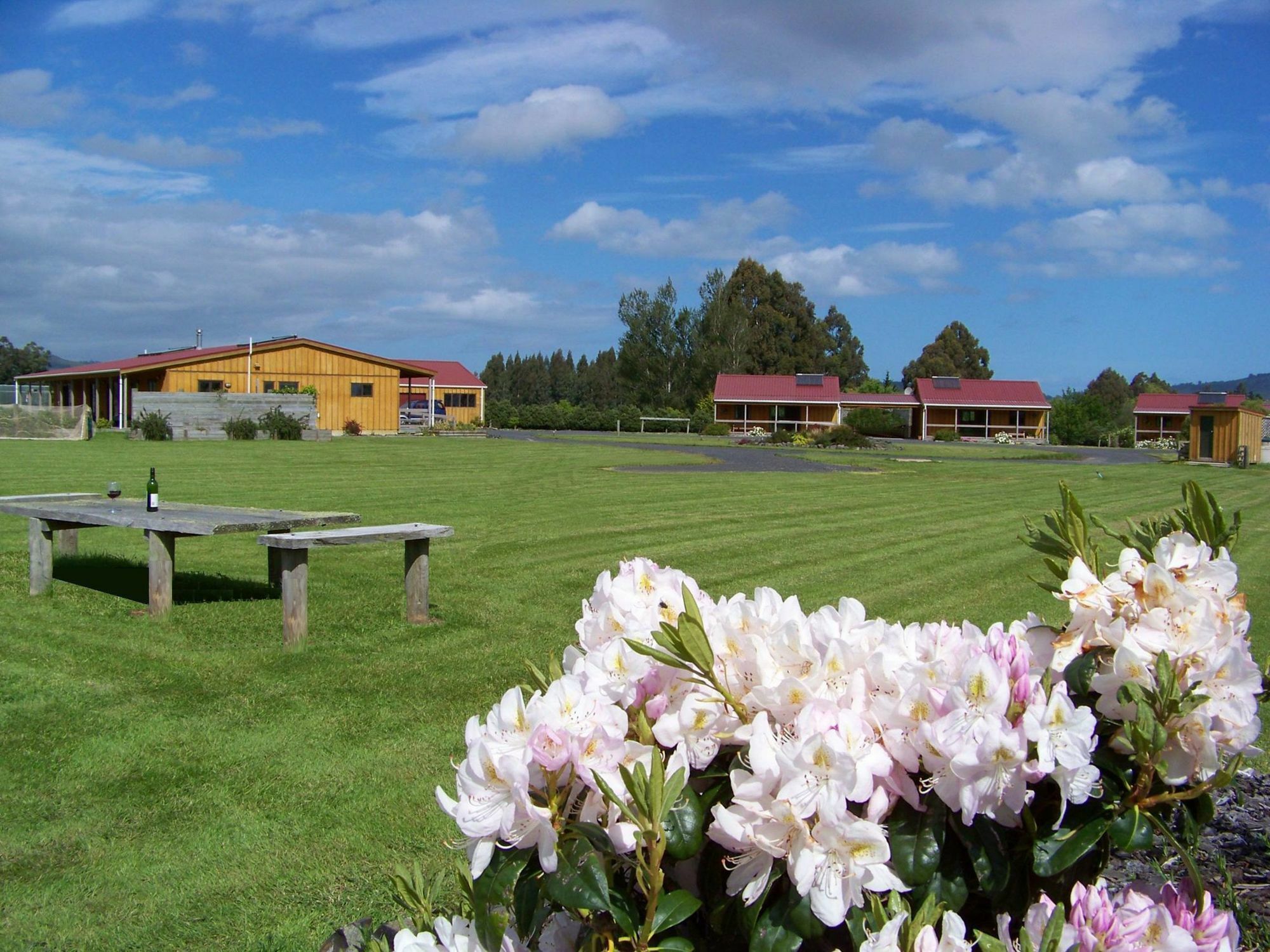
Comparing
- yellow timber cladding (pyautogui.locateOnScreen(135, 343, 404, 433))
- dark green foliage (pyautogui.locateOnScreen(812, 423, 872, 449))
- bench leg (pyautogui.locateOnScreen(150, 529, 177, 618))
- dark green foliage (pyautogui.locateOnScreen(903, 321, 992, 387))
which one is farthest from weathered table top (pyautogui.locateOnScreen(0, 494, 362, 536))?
dark green foliage (pyautogui.locateOnScreen(903, 321, 992, 387))

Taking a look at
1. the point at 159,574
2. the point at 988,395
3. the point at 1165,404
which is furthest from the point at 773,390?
the point at 159,574

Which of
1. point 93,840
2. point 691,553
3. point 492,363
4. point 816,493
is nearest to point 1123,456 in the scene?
point 816,493

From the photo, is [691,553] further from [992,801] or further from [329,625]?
[992,801]

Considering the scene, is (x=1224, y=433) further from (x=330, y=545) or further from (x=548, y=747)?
(x=548, y=747)

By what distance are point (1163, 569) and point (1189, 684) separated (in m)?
0.19

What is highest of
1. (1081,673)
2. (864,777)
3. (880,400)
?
(880,400)

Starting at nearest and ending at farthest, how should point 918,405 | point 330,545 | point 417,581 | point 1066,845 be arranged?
point 1066,845
point 330,545
point 417,581
point 918,405

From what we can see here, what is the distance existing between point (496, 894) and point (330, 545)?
5550 mm

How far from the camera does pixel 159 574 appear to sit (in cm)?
733

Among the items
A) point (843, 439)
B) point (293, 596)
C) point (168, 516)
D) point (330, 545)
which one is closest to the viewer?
point (293, 596)

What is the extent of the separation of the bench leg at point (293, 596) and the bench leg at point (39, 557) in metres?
2.59

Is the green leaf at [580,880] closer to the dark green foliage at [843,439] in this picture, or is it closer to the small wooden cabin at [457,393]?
the dark green foliage at [843,439]

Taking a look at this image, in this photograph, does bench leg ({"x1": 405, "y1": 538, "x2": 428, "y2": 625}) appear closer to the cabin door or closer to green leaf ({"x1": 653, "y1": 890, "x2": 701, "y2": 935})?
green leaf ({"x1": 653, "y1": 890, "x2": 701, "y2": 935})

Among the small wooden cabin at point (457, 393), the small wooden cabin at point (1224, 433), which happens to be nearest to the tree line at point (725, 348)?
the small wooden cabin at point (457, 393)
